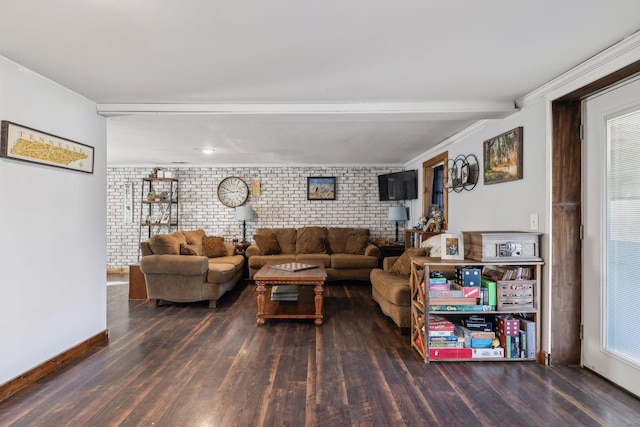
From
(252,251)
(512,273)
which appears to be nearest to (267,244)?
(252,251)

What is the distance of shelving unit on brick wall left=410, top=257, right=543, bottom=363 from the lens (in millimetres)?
2584

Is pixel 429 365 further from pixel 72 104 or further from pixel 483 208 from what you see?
pixel 72 104

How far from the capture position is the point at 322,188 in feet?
21.0

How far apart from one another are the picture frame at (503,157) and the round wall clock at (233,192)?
450 centimetres

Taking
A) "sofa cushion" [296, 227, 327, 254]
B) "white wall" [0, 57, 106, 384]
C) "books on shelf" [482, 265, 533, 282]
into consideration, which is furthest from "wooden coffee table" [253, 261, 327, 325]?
"sofa cushion" [296, 227, 327, 254]

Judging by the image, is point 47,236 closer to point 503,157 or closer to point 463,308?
point 463,308

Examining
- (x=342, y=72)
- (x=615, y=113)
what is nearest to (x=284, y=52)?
(x=342, y=72)

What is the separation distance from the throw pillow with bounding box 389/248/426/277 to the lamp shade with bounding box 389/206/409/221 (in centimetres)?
224

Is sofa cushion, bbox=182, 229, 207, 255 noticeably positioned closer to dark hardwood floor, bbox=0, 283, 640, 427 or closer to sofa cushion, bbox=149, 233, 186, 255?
sofa cushion, bbox=149, 233, 186, 255

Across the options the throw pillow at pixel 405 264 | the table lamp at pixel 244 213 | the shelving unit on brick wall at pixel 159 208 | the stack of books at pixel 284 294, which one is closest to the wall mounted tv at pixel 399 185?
the throw pillow at pixel 405 264

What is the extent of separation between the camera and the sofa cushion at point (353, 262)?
17.7 ft

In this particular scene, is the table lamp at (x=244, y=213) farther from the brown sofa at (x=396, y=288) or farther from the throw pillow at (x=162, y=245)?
the brown sofa at (x=396, y=288)

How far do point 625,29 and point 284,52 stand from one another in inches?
76.7

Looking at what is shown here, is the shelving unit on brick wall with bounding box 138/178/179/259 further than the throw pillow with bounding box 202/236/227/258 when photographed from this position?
Yes
